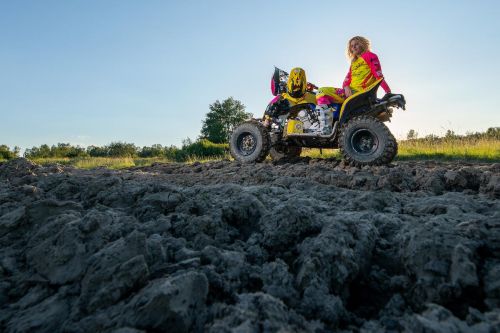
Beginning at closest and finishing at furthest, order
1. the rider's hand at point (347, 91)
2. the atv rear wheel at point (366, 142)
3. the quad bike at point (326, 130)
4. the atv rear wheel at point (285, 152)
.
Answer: the atv rear wheel at point (366, 142), the quad bike at point (326, 130), the rider's hand at point (347, 91), the atv rear wheel at point (285, 152)

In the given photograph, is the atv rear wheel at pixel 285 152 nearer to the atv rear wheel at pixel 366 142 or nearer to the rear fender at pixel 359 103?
the rear fender at pixel 359 103

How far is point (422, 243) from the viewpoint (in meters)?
1.56

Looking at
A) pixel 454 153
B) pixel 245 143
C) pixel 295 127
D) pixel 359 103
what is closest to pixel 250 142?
pixel 245 143

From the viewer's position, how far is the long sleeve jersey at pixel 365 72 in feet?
18.8

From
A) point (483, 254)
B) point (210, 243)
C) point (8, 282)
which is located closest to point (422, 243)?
point (483, 254)

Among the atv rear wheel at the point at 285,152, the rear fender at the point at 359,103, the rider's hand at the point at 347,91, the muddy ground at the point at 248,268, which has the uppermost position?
the rider's hand at the point at 347,91

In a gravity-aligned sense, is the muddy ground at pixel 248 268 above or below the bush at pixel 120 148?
below

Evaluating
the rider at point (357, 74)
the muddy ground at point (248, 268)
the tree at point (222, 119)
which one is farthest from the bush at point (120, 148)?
the muddy ground at point (248, 268)

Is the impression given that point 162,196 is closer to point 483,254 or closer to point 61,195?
point 61,195

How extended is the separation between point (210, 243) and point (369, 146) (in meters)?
4.48

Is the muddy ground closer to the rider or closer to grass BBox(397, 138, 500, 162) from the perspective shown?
the rider

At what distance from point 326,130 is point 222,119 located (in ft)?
119

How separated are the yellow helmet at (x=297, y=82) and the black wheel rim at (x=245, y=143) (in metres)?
1.25

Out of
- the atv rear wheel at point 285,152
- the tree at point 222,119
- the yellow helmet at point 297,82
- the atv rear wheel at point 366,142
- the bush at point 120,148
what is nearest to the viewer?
the atv rear wheel at point 366,142
